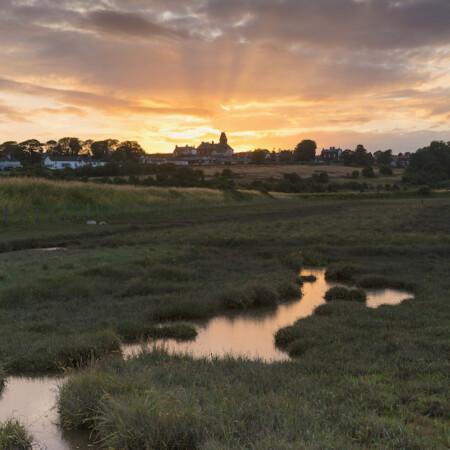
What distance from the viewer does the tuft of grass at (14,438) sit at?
6.13 metres

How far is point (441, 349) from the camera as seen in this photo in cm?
923

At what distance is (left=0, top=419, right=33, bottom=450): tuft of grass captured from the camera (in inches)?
241

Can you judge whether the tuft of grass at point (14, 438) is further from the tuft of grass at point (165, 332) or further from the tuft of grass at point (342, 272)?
the tuft of grass at point (342, 272)

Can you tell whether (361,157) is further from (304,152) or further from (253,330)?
(253,330)

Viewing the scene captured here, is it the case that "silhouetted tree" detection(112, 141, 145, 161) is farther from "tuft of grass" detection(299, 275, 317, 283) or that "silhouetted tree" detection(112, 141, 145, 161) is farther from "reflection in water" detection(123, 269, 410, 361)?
"reflection in water" detection(123, 269, 410, 361)

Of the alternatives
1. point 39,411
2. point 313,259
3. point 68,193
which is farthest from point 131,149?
point 39,411

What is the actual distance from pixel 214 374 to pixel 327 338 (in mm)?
3594

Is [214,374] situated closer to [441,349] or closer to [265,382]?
[265,382]

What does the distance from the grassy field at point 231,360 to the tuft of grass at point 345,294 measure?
133 centimetres

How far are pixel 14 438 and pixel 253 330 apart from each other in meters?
7.44

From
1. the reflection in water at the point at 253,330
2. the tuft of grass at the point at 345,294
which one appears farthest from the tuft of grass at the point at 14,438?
the tuft of grass at the point at 345,294

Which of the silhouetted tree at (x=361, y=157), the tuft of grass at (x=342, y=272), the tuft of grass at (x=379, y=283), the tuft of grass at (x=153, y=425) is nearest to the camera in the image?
the tuft of grass at (x=153, y=425)

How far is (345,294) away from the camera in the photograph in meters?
15.6

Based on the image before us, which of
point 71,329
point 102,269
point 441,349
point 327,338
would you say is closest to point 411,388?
point 441,349
